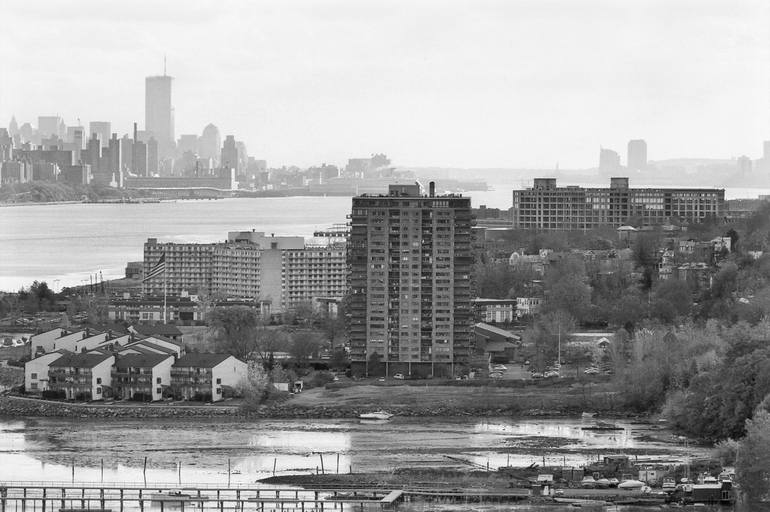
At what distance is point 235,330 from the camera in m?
25.4

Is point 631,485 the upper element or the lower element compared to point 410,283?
lower

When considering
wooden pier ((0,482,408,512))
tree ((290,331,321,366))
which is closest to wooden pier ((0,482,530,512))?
wooden pier ((0,482,408,512))

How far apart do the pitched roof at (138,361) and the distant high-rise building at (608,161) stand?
6916cm

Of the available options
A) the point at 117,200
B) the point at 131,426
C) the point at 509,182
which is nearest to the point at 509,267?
the point at 131,426

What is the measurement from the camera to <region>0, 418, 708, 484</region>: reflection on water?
1739 centimetres

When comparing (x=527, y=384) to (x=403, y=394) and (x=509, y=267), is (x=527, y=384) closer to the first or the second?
(x=403, y=394)

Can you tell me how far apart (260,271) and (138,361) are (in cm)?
950

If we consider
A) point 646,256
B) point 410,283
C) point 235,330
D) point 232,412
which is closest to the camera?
point 232,412

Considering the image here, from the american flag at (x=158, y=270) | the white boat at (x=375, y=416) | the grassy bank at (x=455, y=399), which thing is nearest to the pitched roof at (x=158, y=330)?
the grassy bank at (x=455, y=399)

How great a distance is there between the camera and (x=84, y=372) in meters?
22.0

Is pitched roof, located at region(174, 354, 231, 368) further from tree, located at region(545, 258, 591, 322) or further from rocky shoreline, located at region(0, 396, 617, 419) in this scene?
tree, located at region(545, 258, 591, 322)

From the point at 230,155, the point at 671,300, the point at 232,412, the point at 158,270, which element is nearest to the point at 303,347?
the point at 232,412

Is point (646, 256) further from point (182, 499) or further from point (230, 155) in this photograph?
point (230, 155)

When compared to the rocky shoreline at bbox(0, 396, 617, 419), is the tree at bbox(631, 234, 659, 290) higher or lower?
higher
